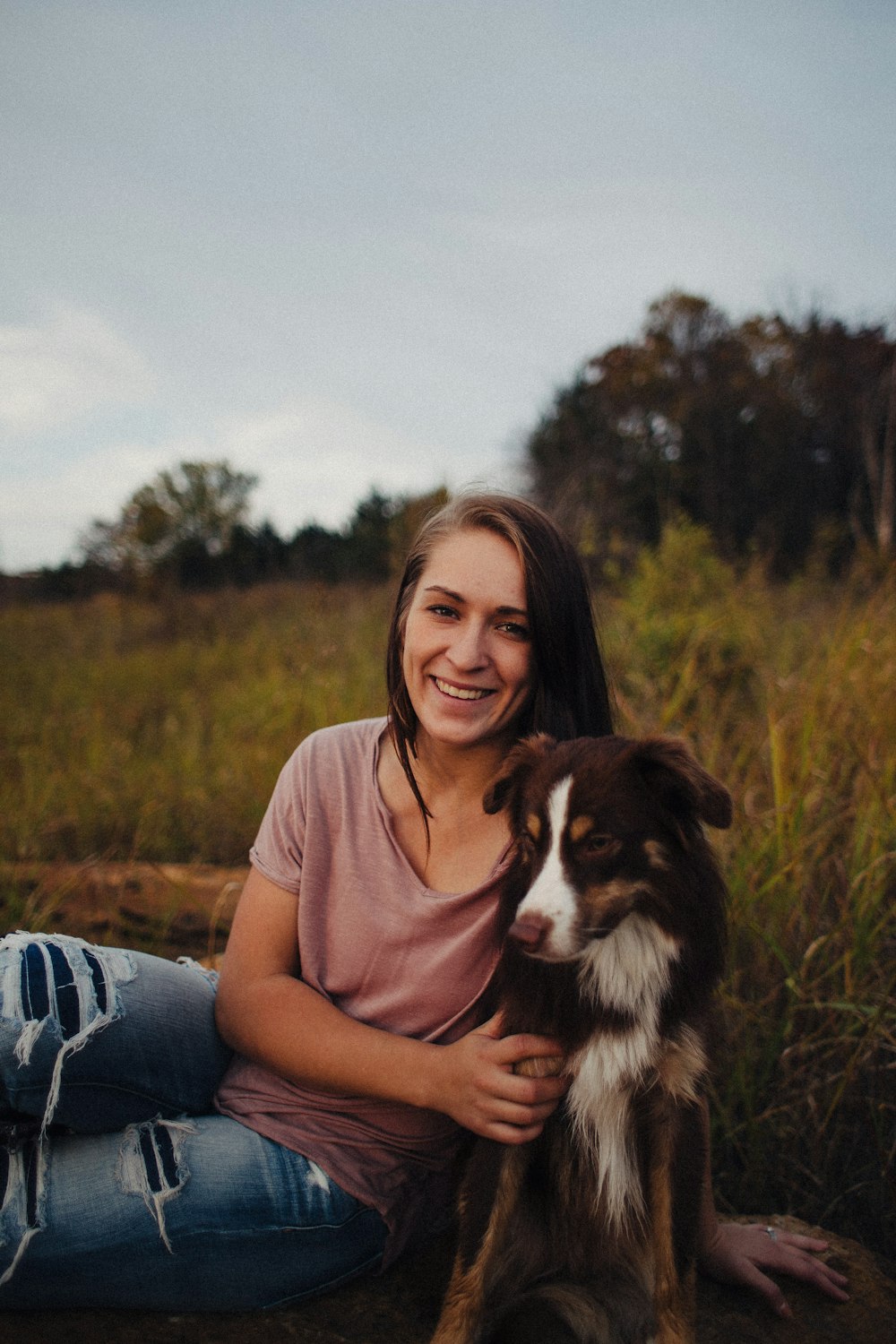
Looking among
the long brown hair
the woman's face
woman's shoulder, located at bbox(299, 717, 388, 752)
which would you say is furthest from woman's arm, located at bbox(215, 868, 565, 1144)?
the woman's face

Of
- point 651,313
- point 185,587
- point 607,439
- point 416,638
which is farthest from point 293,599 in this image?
point 651,313

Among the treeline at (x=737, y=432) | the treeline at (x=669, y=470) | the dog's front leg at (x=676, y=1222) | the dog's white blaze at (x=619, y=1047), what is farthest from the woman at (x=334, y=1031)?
the treeline at (x=737, y=432)

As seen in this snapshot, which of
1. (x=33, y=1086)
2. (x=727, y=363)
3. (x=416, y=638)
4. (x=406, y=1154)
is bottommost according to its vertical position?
(x=406, y=1154)

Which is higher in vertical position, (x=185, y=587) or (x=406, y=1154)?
(x=185, y=587)

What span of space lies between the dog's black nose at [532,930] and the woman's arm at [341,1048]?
11.4 inches

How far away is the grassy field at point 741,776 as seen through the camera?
2529 millimetres

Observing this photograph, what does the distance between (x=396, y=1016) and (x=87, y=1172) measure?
0.71m

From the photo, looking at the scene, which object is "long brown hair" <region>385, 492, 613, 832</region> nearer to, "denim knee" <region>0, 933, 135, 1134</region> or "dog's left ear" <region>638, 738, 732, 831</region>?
"dog's left ear" <region>638, 738, 732, 831</region>

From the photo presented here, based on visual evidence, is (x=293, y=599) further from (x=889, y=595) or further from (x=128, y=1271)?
(x=128, y=1271)

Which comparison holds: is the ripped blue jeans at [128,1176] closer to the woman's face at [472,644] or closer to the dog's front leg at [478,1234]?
the dog's front leg at [478,1234]

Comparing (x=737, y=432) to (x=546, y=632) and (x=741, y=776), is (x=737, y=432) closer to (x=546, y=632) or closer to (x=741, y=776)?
(x=741, y=776)

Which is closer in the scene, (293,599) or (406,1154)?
(406,1154)

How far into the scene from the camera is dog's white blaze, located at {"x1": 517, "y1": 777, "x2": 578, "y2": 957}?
62.6 inches

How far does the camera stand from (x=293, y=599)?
28.2 feet
